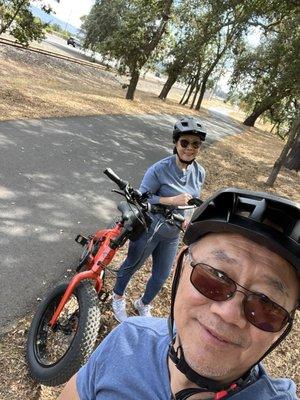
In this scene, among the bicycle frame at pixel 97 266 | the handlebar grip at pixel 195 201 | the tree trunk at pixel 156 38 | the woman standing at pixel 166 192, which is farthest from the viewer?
the tree trunk at pixel 156 38

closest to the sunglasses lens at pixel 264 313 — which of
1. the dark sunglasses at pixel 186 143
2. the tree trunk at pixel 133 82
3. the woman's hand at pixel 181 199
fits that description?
the woman's hand at pixel 181 199

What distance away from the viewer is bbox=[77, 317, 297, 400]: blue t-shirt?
155 cm

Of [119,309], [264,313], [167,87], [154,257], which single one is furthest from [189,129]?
[167,87]

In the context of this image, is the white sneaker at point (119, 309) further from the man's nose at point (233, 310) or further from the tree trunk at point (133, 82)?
the tree trunk at point (133, 82)

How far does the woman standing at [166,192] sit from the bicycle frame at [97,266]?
0.27m

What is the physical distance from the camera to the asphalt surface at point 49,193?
4.70 metres

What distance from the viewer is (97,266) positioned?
3824mm

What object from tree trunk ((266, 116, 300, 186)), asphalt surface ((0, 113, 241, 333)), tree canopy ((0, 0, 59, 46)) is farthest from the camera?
tree canopy ((0, 0, 59, 46))

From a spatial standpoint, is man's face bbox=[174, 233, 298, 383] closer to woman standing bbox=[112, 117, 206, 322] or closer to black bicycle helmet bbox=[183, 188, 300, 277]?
black bicycle helmet bbox=[183, 188, 300, 277]

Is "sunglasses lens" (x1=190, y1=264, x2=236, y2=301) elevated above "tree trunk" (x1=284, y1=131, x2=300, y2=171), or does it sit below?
above

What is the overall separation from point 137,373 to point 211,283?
469 millimetres

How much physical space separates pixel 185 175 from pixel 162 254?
0.84 m

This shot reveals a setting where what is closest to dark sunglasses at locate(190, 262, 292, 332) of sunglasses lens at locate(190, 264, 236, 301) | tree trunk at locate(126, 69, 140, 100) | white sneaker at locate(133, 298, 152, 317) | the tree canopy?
sunglasses lens at locate(190, 264, 236, 301)

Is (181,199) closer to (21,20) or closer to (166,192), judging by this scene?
(166,192)
